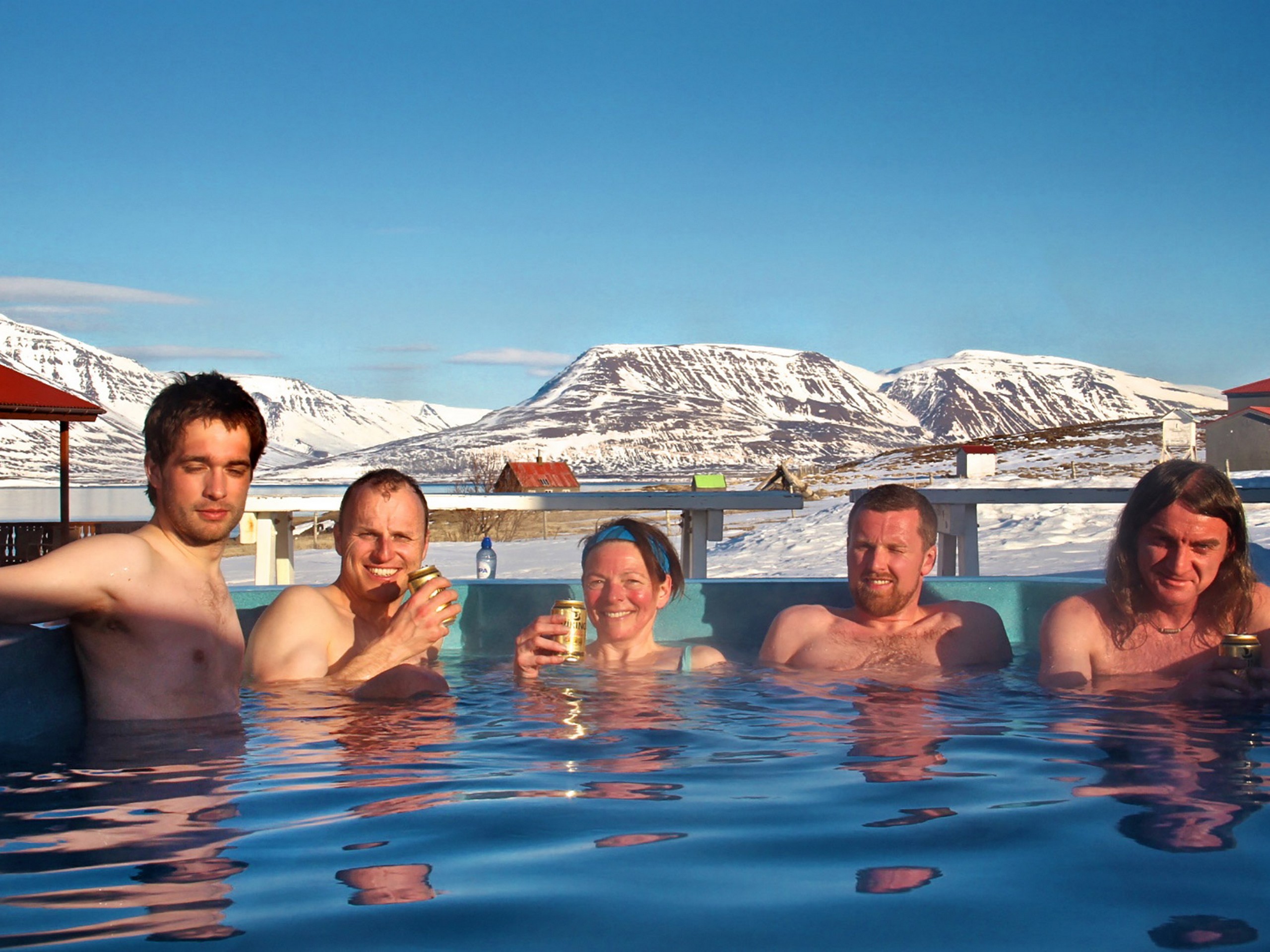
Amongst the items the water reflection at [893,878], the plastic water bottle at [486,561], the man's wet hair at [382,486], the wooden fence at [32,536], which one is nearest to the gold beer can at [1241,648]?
the water reflection at [893,878]

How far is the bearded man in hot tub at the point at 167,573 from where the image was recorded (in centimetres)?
227

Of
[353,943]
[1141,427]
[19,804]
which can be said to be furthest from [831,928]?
[1141,427]

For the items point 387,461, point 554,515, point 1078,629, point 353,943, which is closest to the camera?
point 353,943

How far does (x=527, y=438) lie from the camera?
191m

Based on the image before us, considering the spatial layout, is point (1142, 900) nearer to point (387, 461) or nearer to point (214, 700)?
point (214, 700)

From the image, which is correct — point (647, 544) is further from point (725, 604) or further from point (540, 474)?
point (540, 474)

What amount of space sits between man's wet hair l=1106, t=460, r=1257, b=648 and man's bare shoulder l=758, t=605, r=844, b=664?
0.95 metres

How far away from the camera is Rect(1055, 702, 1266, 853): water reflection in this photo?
1.86m

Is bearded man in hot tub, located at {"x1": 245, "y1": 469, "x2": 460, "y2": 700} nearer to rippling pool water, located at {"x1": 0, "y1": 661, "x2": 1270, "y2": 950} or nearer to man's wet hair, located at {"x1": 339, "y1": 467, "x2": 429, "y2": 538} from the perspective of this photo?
man's wet hair, located at {"x1": 339, "y1": 467, "x2": 429, "y2": 538}

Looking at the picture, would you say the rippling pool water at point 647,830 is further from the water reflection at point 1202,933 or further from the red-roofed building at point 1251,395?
the red-roofed building at point 1251,395

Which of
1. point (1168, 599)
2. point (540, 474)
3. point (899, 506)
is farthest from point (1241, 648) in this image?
point (540, 474)

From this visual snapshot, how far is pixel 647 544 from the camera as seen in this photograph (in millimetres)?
3721

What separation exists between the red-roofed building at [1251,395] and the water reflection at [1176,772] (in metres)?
50.0

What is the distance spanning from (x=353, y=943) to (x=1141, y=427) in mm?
62994
